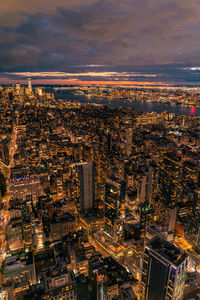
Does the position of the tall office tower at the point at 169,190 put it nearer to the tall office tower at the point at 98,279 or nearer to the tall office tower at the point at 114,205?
the tall office tower at the point at 114,205

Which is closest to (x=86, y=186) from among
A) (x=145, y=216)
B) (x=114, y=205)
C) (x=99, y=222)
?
(x=99, y=222)

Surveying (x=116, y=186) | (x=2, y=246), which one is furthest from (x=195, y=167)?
(x=2, y=246)

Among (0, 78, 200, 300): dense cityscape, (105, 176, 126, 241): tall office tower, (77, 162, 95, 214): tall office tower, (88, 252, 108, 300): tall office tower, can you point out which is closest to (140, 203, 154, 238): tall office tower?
(0, 78, 200, 300): dense cityscape

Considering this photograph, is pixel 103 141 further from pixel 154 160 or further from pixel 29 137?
pixel 29 137

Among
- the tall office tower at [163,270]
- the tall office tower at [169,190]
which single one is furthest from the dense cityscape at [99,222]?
the tall office tower at [169,190]

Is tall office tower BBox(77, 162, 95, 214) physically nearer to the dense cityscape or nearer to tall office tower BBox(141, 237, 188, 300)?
the dense cityscape

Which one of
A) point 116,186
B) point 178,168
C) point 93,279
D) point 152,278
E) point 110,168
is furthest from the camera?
point 110,168
